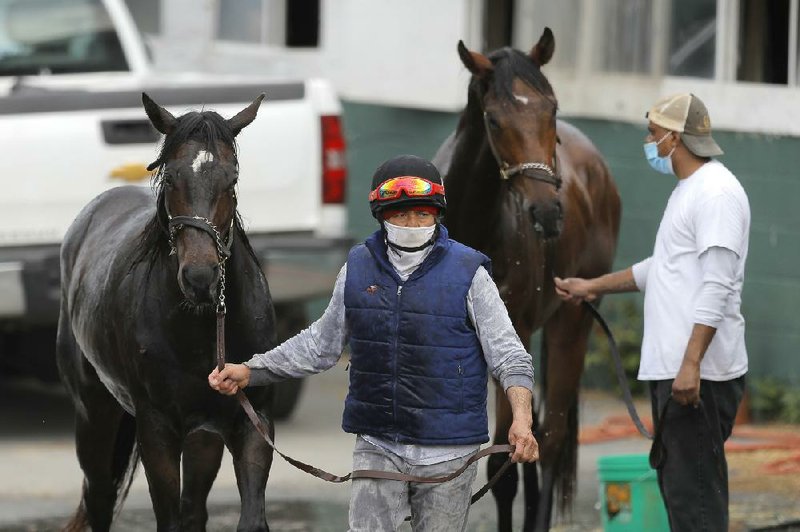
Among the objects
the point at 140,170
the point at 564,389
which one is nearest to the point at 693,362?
the point at 564,389

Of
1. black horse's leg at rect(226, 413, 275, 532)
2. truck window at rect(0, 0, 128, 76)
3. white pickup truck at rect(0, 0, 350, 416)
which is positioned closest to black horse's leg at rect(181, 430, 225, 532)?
black horse's leg at rect(226, 413, 275, 532)

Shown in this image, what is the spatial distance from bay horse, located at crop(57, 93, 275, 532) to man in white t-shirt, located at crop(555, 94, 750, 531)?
142 centimetres

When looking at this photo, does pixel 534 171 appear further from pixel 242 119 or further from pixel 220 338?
pixel 220 338

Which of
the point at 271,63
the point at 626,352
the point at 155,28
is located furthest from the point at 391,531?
the point at 155,28

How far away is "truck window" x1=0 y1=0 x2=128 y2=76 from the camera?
1065 centimetres

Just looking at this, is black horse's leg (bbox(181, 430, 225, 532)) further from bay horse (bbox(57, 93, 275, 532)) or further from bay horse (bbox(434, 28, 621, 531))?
bay horse (bbox(434, 28, 621, 531))

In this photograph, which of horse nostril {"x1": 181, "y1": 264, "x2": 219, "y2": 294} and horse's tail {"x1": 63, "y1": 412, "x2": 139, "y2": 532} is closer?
horse nostril {"x1": 181, "y1": 264, "x2": 219, "y2": 294}

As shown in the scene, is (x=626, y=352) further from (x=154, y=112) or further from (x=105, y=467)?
(x=154, y=112)

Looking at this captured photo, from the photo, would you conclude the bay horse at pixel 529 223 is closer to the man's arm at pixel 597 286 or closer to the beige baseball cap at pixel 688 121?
the man's arm at pixel 597 286

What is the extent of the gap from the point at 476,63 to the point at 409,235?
7.52ft

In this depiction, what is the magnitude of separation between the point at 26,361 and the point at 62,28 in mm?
2048

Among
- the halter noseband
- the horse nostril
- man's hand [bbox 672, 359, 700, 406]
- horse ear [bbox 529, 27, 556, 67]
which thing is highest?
horse ear [bbox 529, 27, 556, 67]

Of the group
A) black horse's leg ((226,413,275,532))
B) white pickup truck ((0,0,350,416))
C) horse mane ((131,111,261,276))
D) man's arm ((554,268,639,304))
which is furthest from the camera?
white pickup truck ((0,0,350,416))

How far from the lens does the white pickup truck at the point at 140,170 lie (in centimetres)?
948
